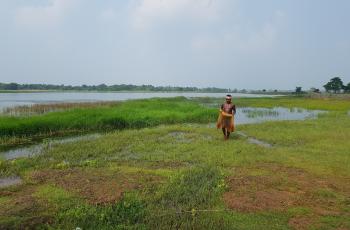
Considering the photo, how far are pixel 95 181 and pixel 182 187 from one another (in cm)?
193

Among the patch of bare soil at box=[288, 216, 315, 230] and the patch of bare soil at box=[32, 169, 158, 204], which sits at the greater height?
the patch of bare soil at box=[32, 169, 158, 204]

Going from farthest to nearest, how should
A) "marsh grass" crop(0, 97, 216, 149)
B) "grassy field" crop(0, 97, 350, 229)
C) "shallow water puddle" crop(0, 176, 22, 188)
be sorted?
"marsh grass" crop(0, 97, 216, 149) < "shallow water puddle" crop(0, 176, 22, 188) < "grassy field" crop(0, 97, 350, 229)

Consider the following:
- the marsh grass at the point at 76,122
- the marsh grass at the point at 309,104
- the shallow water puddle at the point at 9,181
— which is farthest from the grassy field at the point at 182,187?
the marsh grass at the point at 309,104

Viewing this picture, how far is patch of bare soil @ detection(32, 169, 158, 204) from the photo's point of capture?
6.68 m

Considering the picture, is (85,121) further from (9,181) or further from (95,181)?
(95,181)

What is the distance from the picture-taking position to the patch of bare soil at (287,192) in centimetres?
624

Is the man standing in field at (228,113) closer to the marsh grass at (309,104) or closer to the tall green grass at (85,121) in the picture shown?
the tall green grass at (85,121)

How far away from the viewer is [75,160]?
33.6 feet

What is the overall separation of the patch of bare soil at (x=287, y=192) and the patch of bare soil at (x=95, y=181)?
1.97m

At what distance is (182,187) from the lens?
7160 millimetres

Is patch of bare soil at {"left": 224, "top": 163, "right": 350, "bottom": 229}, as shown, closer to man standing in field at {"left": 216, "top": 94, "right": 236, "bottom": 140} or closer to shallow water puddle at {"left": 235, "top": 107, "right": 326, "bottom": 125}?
man standing in field at {"left": 216, "top": 94, "right": 236, "bottom": 140}

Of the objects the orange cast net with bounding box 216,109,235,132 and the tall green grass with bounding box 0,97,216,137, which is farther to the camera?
the tall green grass with bounding box 0,97,216,137

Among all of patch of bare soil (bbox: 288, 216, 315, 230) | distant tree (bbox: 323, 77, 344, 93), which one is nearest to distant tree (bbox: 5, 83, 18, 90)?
distant tree (bbox: 323, 77, 344, 93)

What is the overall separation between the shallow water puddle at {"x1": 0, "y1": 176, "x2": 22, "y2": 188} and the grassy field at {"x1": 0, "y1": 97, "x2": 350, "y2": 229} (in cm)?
20
